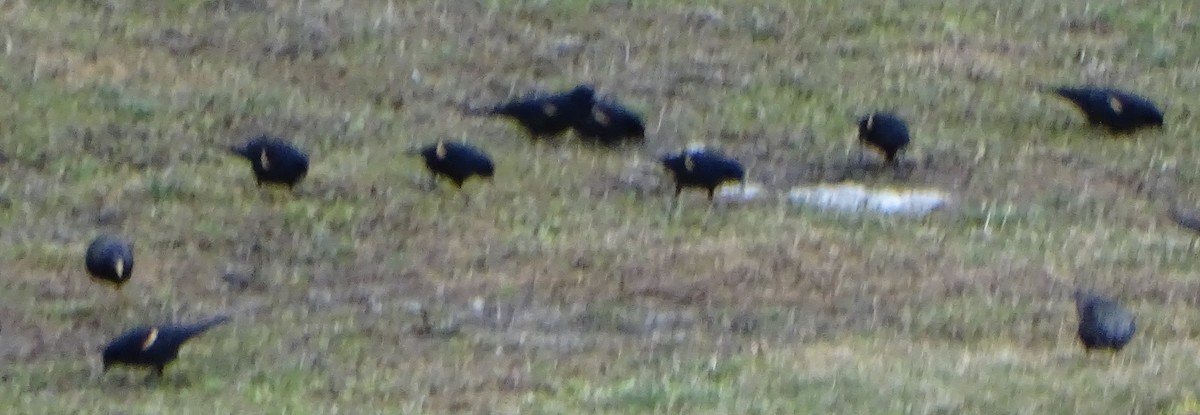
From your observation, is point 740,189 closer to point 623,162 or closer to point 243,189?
point 623,162

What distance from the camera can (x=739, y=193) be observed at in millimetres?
12375

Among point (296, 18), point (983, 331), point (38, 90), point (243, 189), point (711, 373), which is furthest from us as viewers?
point (296, 18)

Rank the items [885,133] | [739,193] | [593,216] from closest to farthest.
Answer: [593,216] < [739,193] < [885,133]

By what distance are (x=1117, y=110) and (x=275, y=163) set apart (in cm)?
571

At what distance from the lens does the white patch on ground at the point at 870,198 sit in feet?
39.2

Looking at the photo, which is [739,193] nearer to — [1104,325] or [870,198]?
[870,198]

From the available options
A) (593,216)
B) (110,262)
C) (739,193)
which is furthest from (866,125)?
(110,262)

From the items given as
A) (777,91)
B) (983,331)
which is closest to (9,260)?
(983,331)

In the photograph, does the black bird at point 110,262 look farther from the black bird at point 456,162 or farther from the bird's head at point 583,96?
the bird's head at point 583,96

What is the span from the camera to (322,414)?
7738mm

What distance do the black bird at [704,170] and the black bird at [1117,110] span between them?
10.2 feet

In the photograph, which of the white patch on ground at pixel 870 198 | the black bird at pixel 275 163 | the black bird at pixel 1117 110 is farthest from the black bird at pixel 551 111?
the black bird at pixel 1117 110

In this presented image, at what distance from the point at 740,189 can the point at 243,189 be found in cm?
307

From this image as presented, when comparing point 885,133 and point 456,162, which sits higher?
point 885,133
